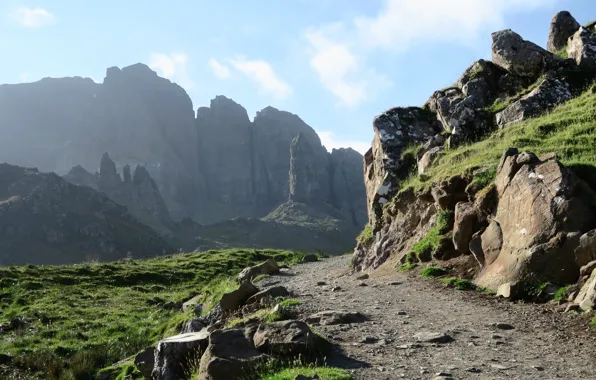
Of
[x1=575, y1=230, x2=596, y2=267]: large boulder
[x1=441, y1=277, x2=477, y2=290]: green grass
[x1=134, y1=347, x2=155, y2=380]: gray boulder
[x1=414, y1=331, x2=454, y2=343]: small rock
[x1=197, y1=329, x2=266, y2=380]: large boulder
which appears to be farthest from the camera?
[x1=441, y1=277, x2=477, y2=290]: green grass

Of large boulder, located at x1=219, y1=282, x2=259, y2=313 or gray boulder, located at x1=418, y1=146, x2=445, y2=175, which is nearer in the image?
large boulder, located at x1=219, y1=282, x2=259, y2=313

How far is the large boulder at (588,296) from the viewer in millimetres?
12172

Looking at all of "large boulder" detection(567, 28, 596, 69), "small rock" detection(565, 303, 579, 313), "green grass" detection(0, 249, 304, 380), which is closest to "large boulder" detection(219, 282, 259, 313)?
"green grass" detection(0, 249, 304, 380)

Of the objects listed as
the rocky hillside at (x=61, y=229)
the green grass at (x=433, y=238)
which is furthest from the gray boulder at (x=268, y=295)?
the rocky hillside at (x=61, y=229)

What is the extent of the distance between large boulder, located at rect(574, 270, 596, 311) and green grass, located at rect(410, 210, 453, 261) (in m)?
7.45

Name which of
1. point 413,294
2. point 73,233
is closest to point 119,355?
point 413,294

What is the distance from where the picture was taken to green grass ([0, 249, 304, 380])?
79.1ft

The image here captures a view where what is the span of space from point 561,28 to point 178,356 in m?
38.8

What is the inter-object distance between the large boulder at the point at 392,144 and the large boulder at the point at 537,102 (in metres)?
4.96

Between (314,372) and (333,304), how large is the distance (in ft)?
24.0

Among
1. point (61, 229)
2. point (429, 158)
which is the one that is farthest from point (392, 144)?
point (61, 229)

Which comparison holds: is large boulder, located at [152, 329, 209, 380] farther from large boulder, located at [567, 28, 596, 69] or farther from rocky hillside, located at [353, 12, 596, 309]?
large boulder, located at [567, 28, 596, 69]

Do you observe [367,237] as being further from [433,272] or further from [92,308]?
[92,308]

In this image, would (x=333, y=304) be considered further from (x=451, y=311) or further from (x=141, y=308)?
(x=141, y=308)
